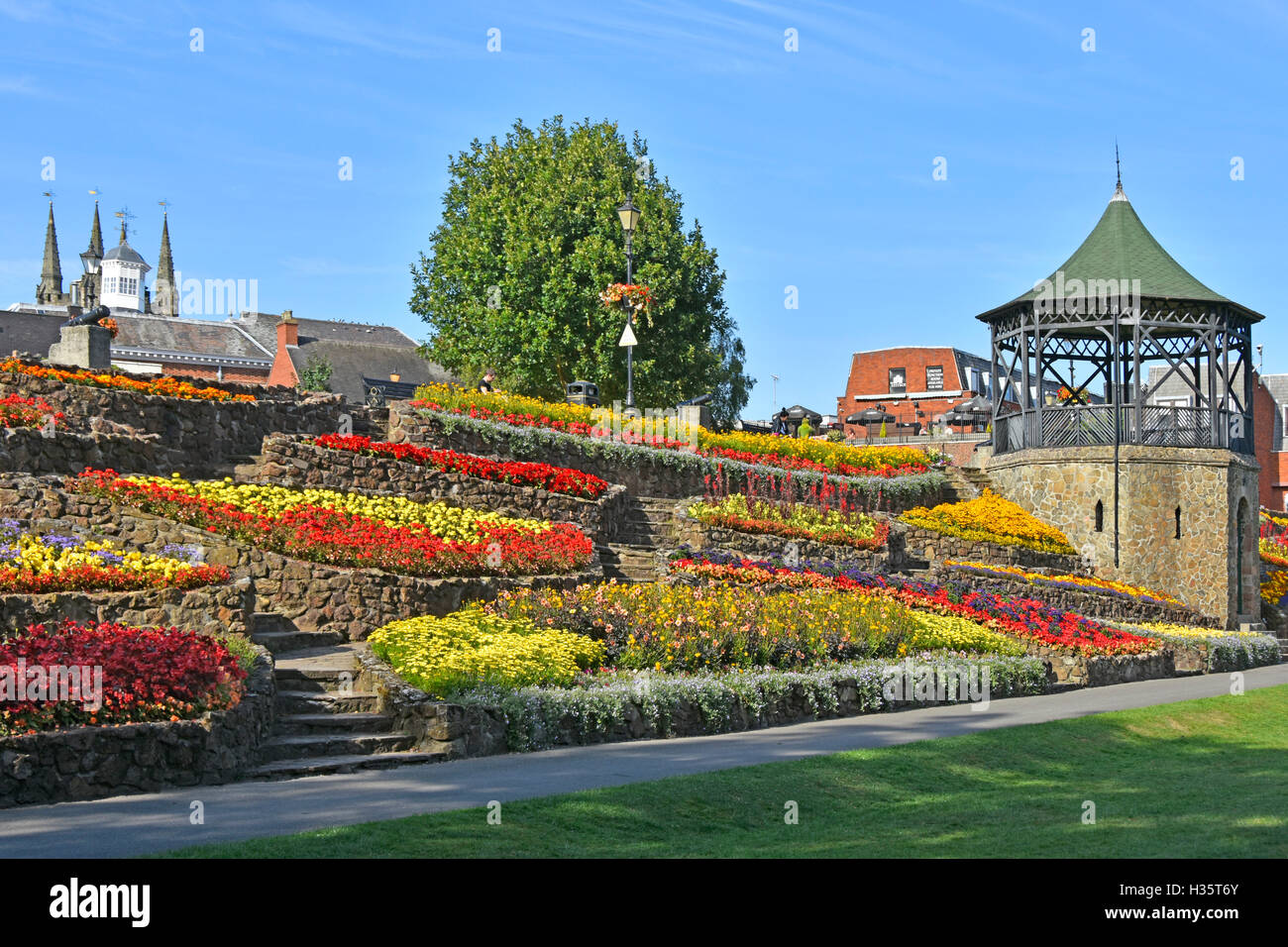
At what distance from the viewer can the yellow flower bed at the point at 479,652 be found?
12.6 meters

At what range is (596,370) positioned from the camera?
39.6 m

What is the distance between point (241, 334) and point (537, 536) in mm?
59306

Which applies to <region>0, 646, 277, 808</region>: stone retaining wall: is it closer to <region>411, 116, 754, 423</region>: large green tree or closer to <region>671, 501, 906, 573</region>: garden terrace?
<region>671, 501, 906, 573</region>: garden terrace

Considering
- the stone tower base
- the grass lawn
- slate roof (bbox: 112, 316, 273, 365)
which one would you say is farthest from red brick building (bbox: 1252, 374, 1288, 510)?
the grass lawn

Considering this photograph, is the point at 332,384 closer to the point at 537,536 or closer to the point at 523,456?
the point at 523,456

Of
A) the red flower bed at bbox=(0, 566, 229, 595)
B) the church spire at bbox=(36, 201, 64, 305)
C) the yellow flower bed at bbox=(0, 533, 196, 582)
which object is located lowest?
the red flower bed at bbox=(0, 566, 229, 595)

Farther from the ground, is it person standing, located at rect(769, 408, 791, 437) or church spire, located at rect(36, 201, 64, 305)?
church spire, located at rect(36, 201, 64, 305)

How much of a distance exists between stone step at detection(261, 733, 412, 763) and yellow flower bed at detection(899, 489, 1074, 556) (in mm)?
18735

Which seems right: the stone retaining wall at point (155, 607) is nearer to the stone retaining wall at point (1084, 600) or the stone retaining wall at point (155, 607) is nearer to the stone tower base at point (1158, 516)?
the stone retaining wall at point (1084, 600)

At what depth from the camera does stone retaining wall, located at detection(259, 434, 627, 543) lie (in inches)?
832

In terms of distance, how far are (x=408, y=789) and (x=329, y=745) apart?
180 centimetres

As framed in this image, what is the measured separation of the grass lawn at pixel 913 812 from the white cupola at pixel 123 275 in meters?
119

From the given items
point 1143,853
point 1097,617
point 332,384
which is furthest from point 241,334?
point 1143,853

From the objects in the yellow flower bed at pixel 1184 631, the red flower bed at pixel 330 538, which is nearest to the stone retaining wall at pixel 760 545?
the yellow flower bed at pixel 1184 631
